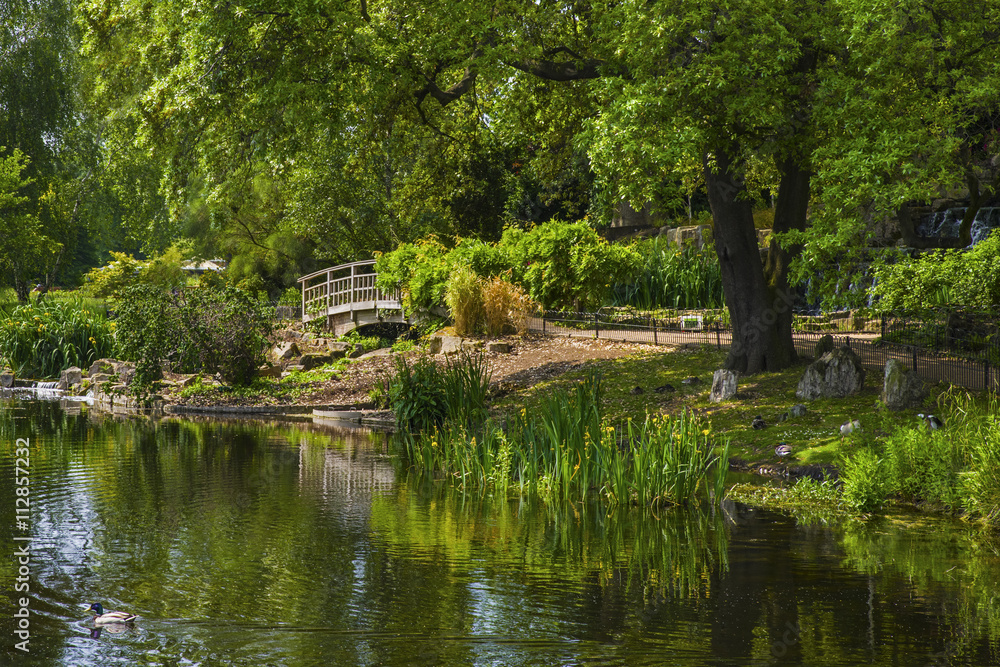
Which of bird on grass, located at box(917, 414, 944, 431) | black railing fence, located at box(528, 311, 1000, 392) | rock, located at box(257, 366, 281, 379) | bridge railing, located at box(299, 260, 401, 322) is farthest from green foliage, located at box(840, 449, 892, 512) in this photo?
bridge railing, located at box(299, 260, 401, 322)

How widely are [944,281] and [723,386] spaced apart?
4.05 metres

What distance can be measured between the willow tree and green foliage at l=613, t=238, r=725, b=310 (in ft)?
15.5

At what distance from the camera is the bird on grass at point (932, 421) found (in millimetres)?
10672

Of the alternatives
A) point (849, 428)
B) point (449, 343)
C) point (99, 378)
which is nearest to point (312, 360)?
point (449, 343)

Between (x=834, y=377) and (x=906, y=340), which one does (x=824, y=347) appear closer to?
(x=834, y=377)

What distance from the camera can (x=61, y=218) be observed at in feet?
108

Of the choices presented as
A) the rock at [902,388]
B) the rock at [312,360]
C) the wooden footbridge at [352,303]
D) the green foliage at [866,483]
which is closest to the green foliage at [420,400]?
the rock at [902,388]

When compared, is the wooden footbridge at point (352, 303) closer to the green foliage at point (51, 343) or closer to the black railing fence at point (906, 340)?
the green foliage at point (51, 343)

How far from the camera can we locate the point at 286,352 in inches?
931

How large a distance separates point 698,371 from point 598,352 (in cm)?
298

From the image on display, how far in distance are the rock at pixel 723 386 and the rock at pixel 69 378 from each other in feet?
52.4

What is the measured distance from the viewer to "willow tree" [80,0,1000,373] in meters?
11.4

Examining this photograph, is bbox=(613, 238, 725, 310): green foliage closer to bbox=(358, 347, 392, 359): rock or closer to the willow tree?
the willow tree

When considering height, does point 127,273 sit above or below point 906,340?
above
